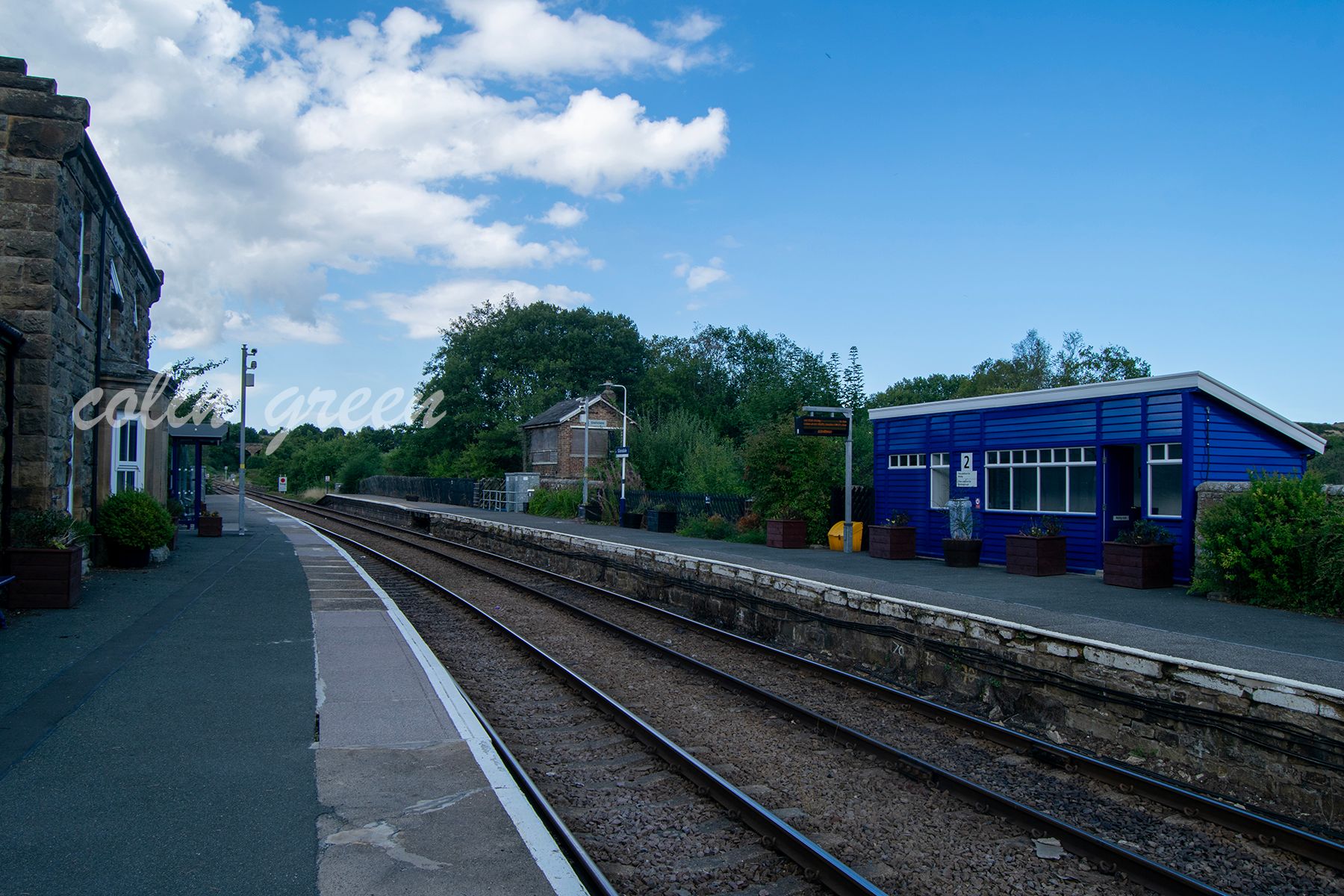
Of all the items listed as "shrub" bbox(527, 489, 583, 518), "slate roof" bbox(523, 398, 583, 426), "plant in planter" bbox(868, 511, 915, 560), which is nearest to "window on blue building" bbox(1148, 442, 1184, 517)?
"plant in planter" bbox(868, 511, 915, 560)

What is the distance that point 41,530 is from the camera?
10.9 meters

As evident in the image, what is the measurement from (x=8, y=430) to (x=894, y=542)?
47.3 ft

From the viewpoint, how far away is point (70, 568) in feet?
35.2

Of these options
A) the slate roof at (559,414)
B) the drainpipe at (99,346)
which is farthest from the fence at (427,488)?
the drainpipe at (99,346)

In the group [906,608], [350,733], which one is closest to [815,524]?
[906,608]

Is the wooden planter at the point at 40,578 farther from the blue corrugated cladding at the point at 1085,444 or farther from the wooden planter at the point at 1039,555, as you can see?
the blue corrugated cladding at the point at 1085,444

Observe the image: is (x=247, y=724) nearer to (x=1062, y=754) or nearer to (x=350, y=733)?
(x=350, y=733)

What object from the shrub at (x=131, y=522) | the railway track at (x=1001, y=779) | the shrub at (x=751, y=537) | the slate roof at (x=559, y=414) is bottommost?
the railway track at (x=1001, y=779)

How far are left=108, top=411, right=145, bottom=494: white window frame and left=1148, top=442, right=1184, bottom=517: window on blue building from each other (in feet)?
56.3

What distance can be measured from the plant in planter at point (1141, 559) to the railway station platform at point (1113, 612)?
214 mm

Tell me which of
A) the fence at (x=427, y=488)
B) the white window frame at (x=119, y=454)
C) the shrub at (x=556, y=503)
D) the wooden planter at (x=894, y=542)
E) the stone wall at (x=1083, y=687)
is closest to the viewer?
the stone wall at (x=1083, y=687)

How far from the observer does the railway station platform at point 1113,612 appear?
7.52 meters

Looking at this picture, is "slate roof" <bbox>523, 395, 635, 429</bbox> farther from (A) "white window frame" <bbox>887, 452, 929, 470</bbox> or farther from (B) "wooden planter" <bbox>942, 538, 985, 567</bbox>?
(B) "wooden planter" <bbox>942, 538, 985, 567</bbox>

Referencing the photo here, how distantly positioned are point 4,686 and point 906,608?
8.43 metres
